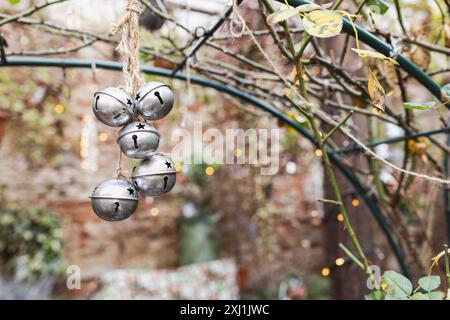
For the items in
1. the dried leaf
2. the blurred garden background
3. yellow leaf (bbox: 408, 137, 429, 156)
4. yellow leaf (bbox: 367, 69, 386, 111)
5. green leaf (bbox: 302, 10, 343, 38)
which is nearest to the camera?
green leaf (bbox: 302, 10, 343, 38)

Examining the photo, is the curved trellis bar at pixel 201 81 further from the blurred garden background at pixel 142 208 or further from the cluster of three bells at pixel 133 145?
the blurred garden background at pixel 142 208

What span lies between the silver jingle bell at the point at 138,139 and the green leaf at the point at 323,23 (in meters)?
0.31

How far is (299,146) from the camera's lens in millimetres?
3764

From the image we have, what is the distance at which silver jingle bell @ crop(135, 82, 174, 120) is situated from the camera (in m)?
0.73

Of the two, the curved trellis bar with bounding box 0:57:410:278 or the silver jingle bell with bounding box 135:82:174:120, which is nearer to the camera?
the silver jingle bell with bounding box 135:82:174:120

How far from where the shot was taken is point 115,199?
724mm

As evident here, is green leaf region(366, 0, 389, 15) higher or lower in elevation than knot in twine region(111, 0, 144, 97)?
higher

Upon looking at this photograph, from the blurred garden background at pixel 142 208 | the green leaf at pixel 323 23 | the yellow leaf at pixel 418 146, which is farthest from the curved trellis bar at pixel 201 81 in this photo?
the blurred garden background at pixel 142 208

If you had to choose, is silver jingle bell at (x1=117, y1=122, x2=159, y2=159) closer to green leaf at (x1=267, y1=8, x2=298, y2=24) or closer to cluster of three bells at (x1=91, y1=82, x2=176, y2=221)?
cluster of three bells at (x1=91, y1=82, x2=176, y2=221)

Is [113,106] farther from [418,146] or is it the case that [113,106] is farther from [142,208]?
[142,208]

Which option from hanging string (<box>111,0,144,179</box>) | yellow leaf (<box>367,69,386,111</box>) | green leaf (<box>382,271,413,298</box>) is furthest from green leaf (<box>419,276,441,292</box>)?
hanging string (<box>111,0,144,179</box>)

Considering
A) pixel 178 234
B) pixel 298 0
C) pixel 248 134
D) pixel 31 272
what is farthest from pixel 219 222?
pixel 298 0

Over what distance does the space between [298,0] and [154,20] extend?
69cm

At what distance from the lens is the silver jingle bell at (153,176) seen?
0.73 m
